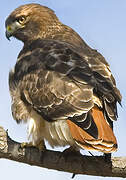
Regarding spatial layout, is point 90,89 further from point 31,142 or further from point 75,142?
point 31,142

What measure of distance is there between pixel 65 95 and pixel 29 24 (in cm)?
225

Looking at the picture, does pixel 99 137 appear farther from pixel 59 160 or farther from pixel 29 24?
pixel 29 24

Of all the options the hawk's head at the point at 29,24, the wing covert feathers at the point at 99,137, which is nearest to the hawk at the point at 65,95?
the wing covert feathers at the point at 99,137

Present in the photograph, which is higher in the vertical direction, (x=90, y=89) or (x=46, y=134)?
(x=90, y=89)

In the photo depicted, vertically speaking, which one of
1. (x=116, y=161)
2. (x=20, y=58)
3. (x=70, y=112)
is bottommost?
(x=116, y=161)

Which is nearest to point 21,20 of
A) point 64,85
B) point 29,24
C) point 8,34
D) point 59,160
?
point 29,24

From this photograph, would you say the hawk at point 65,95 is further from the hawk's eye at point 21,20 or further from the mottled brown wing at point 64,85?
the hawk's eye at point 21,20

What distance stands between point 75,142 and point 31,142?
818mm

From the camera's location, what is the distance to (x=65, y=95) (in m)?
5.39

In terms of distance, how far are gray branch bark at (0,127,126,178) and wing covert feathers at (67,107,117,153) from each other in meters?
0.32

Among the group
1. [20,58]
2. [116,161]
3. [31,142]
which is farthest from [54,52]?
[116,161]

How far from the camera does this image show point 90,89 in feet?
17.6

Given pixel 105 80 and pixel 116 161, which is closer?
pixel 116 161

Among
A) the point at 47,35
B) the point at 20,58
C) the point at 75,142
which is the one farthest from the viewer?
the point at 47,35
